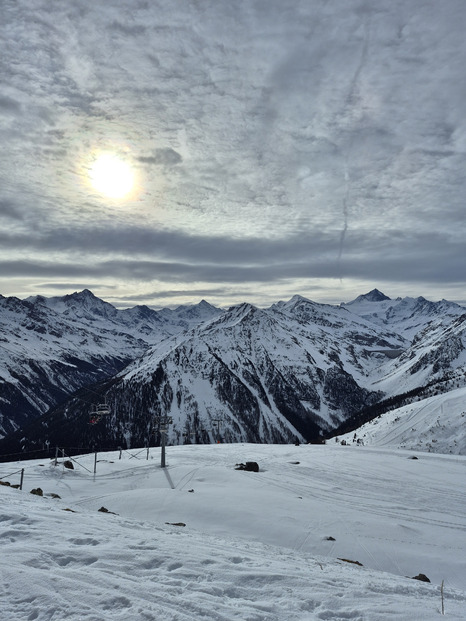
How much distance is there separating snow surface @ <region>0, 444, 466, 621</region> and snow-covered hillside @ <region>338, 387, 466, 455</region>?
46.7 feet

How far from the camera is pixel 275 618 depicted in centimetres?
853

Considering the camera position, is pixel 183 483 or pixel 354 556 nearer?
pixel 354 556

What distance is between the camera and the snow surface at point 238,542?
28.7 ft

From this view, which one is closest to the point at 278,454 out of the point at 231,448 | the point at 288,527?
the point at 231,448

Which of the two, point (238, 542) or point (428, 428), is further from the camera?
point (428, 428)

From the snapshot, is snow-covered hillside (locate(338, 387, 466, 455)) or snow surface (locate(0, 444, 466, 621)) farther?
snow-covered hillside (locate(338, 387, 466, 455))

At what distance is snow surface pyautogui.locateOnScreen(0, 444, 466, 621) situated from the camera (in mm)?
8750

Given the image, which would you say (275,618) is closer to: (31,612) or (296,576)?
(296,576)

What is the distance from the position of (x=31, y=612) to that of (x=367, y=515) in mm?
23646

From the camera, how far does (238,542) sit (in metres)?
17.5

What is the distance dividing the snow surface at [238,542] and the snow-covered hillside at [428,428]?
560 inches

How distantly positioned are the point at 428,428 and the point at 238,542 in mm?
53316

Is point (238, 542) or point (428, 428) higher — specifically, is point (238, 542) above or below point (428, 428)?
above

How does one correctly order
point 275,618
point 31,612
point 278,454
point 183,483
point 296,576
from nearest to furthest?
1. point 31,612
2. point 275,618
3. point 296,576
4. point 183,483
5. point 278,454
